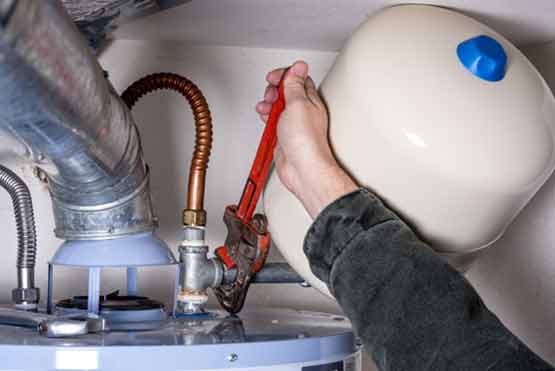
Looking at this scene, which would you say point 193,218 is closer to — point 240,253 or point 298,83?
point 240,253

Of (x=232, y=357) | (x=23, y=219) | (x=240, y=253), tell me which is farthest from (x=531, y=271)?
(x=23, y=219)

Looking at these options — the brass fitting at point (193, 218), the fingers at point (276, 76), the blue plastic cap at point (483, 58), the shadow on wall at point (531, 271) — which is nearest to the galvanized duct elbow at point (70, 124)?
the brass fitting at point (193, 218)

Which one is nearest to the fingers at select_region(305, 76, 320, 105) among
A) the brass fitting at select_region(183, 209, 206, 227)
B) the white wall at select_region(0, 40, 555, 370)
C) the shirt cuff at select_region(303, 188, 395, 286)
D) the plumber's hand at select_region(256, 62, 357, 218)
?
the plumber's hand at select_region(256, 62, 357, 218)

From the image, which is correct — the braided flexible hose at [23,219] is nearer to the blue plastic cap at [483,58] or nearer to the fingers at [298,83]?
the fingers at [298,83]

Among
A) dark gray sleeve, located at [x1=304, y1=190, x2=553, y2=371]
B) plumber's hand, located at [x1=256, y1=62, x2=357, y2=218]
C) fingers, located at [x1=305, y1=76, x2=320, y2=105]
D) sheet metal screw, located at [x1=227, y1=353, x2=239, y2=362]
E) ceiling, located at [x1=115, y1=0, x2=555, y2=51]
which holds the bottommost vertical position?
sheet metal screw, located at [x1=227, y1=353, x2=239, y2=362]

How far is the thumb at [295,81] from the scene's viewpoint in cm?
76

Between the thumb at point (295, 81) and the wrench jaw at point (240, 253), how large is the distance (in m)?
0.17

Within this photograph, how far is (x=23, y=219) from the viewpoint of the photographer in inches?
37.1

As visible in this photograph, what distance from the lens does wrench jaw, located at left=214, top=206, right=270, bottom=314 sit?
0.87 meters

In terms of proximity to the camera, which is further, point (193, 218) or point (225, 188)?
point (225, 188)

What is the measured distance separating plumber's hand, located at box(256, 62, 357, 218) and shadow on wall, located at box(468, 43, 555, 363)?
0.50 m

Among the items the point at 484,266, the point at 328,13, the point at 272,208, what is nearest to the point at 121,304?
the point at 272,208

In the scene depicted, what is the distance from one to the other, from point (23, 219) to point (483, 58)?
62cm

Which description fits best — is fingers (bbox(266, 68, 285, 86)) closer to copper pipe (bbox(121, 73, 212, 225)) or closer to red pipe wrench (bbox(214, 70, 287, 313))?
red pipe wrench (bbox(214, 70, 287, 313))
